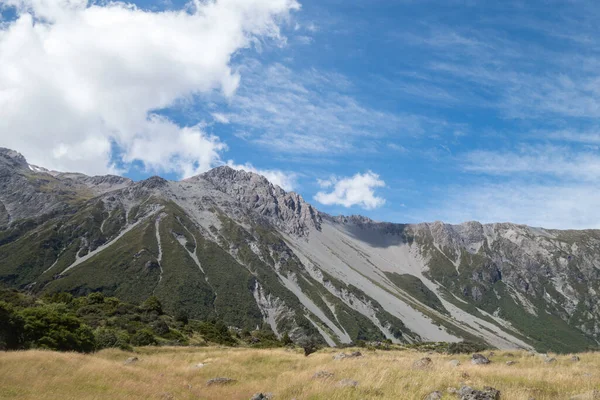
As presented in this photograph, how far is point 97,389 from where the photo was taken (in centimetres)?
1653

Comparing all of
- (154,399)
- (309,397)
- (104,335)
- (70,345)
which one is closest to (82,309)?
(104,335)

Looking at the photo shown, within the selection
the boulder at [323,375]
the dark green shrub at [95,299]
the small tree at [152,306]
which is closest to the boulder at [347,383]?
the boulder at [323,375]

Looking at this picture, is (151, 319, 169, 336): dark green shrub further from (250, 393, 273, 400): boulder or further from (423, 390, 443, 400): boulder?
(423, 390, 443, 400): boulder

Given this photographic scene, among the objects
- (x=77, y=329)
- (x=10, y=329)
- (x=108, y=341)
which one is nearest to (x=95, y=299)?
(x=108, y=341)

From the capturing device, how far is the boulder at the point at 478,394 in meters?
11.8

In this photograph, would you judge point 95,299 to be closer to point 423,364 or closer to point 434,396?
point 423,364

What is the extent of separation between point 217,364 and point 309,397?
45.3ft

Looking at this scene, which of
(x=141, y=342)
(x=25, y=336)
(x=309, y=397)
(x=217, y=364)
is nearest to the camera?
(x=309, y=397)

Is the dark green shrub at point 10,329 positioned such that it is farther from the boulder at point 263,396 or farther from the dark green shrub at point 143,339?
the boulder at point 263,396

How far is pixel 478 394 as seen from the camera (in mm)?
11867

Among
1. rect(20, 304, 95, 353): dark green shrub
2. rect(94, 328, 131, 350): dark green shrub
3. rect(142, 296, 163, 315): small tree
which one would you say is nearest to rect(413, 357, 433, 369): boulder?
rect(20, 304, 95, 353): dark green shrub

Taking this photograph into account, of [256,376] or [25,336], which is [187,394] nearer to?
[256,376]

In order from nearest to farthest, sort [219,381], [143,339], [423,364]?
[423,364] → [219,381] → [143,339]

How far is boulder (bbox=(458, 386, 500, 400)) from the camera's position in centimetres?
1178
